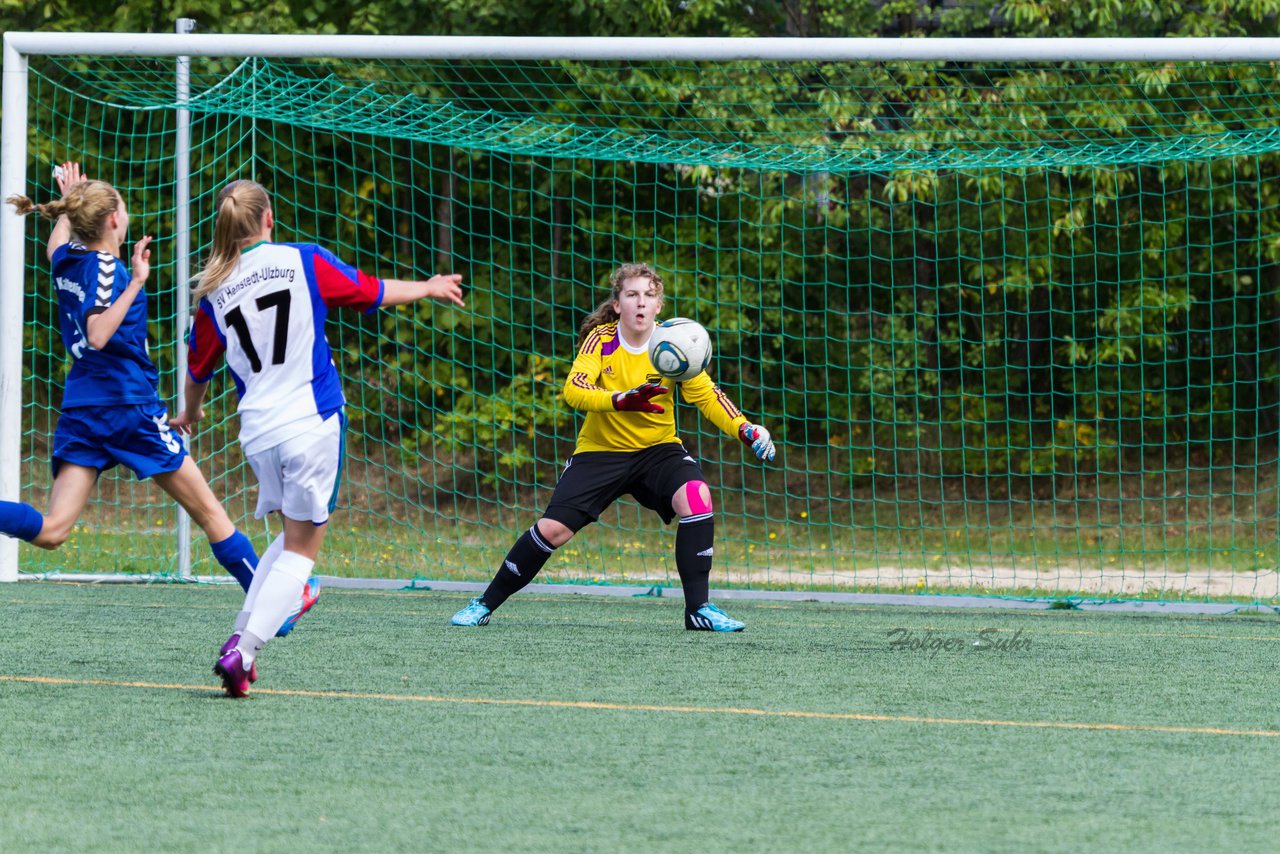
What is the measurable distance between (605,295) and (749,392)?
53.3 inches

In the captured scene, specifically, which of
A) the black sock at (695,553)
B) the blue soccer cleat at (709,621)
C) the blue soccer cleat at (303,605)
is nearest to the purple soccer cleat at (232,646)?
the blue soccer cleat at (303,605)

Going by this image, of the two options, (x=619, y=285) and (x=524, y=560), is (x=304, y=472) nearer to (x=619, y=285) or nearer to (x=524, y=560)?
(x=524, y=560)

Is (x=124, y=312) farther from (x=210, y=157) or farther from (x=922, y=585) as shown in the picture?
(x=210, y=157)

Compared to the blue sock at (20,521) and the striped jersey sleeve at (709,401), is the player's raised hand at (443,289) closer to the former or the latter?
the blue sock at (20,521)

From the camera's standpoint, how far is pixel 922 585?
877 cm

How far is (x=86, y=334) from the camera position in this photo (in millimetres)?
5312

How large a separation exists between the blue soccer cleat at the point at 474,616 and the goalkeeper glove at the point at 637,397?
3.47 ft

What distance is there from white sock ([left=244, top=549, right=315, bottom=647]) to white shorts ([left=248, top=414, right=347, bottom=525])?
13cm

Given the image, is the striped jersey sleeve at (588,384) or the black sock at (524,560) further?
the black sock at (524,560)

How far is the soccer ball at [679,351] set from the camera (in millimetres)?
6012

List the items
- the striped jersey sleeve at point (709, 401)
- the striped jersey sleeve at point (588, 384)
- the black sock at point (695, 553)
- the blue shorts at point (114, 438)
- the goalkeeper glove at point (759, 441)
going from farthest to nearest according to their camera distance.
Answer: the striped jersey sleeve at point (709, 401) < the black sock at point (695, 553) < the striped jersey sleeve at point (588, 384) < the goalkeeper glove at point (759, 441) < the blue shorts at point (114, 438)

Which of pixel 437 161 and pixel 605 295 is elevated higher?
pixel 437 161

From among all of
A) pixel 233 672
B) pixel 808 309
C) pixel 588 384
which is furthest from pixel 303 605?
pixel 808 309

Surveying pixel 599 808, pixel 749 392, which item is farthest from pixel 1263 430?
pixel 599 808
